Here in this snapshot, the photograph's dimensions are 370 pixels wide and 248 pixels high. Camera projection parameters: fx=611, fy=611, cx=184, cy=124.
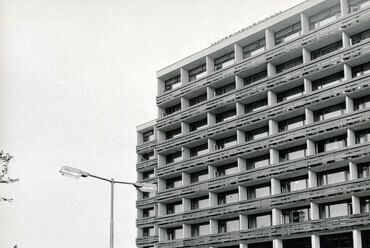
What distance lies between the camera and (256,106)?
175 ft

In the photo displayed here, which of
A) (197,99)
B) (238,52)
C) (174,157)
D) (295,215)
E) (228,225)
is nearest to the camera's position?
(295,215)

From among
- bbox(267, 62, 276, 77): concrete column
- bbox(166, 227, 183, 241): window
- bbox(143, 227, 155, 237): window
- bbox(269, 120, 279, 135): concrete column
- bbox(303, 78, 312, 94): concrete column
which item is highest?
bbox(267, 62, 276, 77): concrete column

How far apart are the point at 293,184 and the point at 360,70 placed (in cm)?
1044

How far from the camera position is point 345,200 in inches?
1762

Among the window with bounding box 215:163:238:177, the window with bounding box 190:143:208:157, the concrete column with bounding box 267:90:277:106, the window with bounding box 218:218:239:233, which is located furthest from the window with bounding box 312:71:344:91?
the window with bounding box 190:143:208:157

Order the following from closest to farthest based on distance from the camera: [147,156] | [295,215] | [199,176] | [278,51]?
[295,215], [278,51], [199,176], [147,156]

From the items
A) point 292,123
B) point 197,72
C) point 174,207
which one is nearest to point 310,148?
point 292,123

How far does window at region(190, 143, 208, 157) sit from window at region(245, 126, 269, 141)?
604 cm

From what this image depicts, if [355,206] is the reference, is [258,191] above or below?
above

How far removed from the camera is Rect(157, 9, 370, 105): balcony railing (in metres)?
43.9

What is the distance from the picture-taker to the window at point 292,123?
160 ft

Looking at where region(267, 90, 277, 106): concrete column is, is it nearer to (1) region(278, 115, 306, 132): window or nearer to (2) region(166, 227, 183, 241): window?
(1) region(278, 115, 306, 132): window

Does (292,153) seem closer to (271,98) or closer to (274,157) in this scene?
(274,157)

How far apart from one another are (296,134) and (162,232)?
20.6 m
